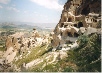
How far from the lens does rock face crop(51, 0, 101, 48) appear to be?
128 ft

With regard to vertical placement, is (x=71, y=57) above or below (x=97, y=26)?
below

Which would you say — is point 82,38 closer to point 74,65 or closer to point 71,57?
point 71,57

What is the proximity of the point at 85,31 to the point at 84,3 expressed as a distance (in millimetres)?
21660

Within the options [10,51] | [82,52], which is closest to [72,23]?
[82,52]

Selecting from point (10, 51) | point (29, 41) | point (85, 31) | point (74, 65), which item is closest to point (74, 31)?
point (85, 31)

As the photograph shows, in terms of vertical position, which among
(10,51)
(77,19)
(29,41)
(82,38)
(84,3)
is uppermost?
(84,3)

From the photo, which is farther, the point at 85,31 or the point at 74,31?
the point at 74,31

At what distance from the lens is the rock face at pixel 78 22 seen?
128ft

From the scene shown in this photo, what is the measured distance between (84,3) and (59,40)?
18.6 meters

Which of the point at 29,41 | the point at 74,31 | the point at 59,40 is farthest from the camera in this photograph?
the point at 29,41

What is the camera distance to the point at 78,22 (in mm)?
44781

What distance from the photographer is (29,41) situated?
66.9 metres

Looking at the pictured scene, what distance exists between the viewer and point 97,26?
3784 cm

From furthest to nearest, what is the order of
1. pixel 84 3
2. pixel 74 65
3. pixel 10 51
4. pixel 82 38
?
pixel 10 51
pixel 84 3
pixel 82 38
pixel 74 65
